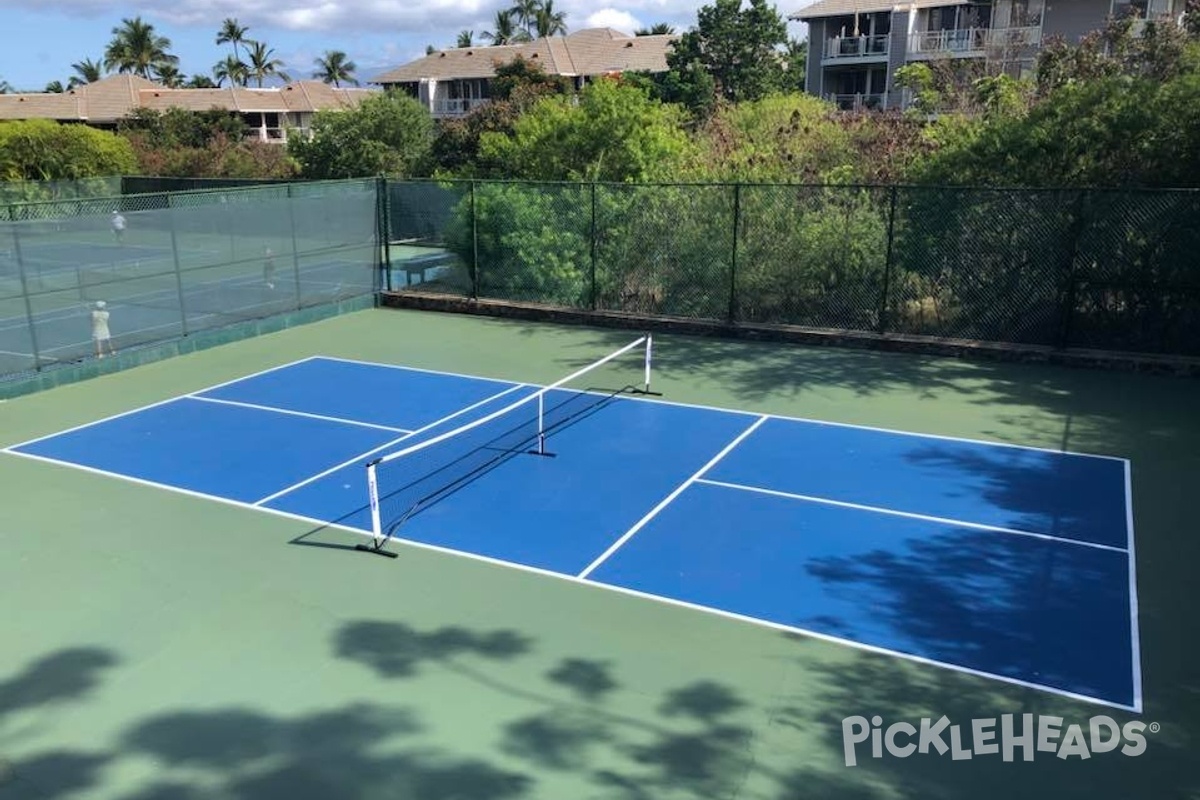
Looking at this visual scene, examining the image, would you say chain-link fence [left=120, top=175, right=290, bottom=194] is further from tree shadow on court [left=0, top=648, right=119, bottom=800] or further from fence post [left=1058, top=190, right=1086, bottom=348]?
tree shadow on court [left=0, top=648, right=119, bottom=800]

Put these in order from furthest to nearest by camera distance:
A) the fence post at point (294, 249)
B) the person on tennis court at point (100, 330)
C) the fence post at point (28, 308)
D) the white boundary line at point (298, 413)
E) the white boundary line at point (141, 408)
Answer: the fence post at point (294, 249)
the person on tennis court at point (100, 330)
the fence post at point (28, 308)
the white boundary line at point (298, 413)
the white boundary line at point (141, 408)

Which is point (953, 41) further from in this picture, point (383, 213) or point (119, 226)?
point (119, 226)

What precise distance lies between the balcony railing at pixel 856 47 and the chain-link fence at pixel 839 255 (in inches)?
1276

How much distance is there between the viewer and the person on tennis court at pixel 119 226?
46.2ft

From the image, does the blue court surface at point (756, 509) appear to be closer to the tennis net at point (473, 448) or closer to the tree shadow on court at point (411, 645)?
the tennis net at point (473, 448)

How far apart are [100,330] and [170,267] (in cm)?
179

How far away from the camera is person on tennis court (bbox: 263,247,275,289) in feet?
54.0

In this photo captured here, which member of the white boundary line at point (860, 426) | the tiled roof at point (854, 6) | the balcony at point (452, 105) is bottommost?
the white boundary line at point (860, 426)

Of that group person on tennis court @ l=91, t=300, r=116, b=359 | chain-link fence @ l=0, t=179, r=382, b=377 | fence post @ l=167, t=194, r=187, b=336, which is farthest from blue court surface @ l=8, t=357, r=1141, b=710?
fence post @ l=167, t=194, r=187, b=336

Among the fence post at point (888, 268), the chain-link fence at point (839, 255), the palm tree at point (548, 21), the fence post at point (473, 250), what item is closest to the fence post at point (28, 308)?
the chain-link fence at point (839, 255)

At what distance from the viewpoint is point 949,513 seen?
8602 millimetres

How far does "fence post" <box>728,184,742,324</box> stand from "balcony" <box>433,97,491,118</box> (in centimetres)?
5124

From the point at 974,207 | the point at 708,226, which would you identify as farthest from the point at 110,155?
the point at 974,207

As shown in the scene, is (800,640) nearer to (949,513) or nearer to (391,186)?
(949,513)
